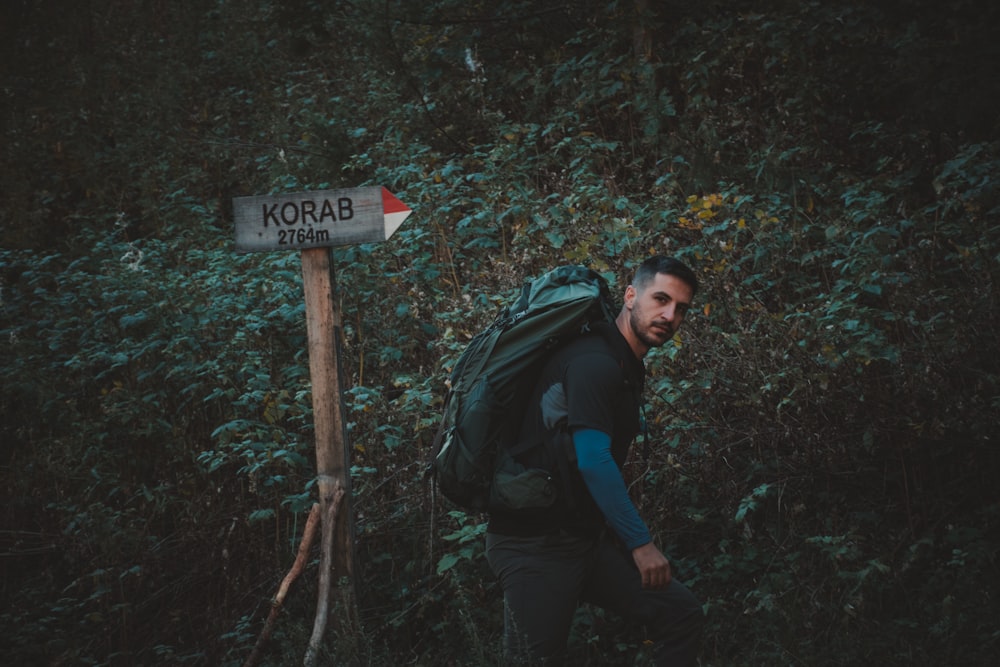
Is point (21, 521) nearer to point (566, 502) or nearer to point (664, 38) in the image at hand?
point (566, 502)

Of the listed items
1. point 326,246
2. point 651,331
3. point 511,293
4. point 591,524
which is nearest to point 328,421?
point 326,246

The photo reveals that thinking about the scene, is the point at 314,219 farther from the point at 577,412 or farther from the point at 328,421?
the point at 577,412

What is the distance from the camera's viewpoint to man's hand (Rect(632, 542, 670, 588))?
3145 millimetres

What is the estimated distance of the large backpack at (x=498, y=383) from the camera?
11.1 feet

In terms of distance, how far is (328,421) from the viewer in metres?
4.47

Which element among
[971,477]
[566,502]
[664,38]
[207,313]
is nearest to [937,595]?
[971,477]

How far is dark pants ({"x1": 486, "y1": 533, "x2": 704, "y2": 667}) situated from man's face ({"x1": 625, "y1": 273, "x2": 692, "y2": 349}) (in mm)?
863

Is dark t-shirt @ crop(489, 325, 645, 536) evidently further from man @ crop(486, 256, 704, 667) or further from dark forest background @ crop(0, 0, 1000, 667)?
dark forest background @ crop(0, 0, 1000, 667)

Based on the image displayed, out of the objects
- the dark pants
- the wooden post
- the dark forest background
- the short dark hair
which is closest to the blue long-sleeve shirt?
the dark pants

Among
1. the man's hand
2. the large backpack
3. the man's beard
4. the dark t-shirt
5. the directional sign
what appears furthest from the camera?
the directional sign

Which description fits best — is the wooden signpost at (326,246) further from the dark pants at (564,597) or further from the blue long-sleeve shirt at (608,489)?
the blue long-sleeve shirt at (608,489)

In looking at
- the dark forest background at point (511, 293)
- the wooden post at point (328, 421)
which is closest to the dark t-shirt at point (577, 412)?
the dark forest background at point (511, 293)

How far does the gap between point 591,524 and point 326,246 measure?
2.01 metres

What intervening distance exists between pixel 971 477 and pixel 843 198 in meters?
3.01
